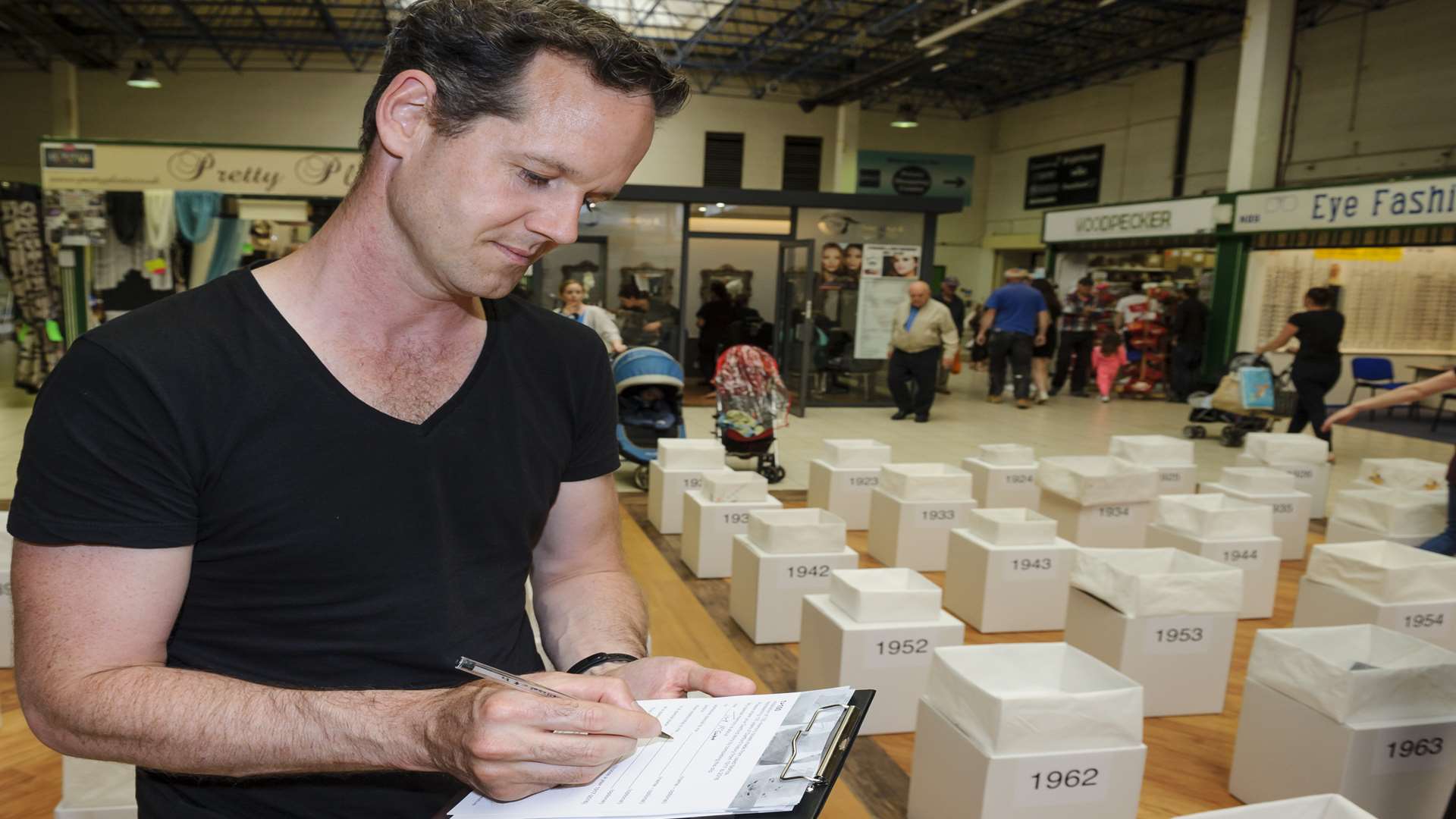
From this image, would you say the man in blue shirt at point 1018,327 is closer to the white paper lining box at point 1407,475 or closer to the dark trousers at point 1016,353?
the dark trousers at point 1016,353

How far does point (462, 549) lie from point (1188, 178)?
1901 cm

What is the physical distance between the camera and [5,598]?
10.6 ft

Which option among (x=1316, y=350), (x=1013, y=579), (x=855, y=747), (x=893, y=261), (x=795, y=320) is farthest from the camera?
(x=893, y=261)

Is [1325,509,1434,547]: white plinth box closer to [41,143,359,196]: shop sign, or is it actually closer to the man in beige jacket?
the man in beige jacket

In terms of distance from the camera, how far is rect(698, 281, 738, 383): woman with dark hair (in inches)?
488

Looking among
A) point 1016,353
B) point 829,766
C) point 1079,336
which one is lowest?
point 1016,353

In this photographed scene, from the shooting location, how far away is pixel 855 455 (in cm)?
580

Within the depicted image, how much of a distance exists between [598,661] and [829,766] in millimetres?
471

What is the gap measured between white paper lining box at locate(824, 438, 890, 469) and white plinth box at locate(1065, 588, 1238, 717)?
2.37m

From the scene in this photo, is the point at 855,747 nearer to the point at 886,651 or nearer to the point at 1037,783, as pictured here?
the point at 886,651

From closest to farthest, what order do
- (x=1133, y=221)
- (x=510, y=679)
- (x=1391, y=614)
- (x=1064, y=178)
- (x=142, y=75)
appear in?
(x=510, y=679), (x=1391, y=614), (x=1133, y=221), (x=142, y=75), (x=1064, y=178)

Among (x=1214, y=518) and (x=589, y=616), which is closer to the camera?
(x=589, y=616)

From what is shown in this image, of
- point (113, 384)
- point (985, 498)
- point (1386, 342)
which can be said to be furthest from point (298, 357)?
point (1386, 342)

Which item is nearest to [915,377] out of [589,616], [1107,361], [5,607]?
[1107,361]
